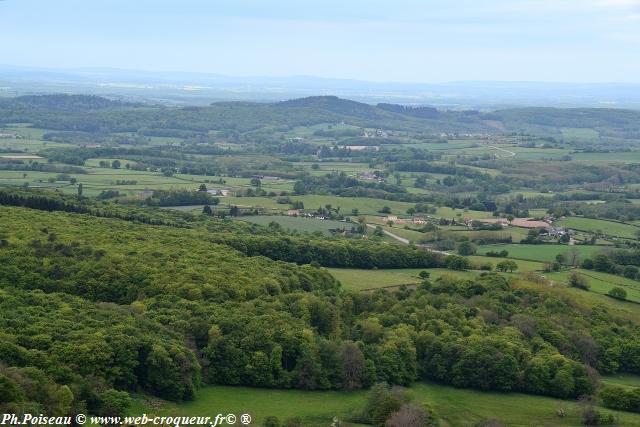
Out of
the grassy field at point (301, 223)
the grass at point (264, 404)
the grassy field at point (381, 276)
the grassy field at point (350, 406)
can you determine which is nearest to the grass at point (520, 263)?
the grassy field at point (381, 276)

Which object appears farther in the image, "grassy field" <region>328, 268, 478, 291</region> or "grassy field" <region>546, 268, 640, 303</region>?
"grassy field" <region>546, 268, 640, 303</region>

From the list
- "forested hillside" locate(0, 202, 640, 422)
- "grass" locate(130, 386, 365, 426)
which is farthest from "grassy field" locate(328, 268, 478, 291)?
"grass" locate(130, 386, 365, 426)

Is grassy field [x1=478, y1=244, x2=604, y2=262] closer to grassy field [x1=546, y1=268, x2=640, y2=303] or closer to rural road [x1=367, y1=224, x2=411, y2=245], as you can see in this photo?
grassy field [x1=546, y1=268, x2=640, y2=303]

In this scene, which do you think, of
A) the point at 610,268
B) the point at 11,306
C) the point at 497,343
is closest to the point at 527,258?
the point at 610,268

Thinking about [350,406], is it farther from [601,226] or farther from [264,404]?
[601,226]

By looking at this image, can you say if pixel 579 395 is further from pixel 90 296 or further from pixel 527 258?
pixel 527 258

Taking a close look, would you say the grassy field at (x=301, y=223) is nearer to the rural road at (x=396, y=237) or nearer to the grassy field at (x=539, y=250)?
the rural road at (x=396, y=237)
